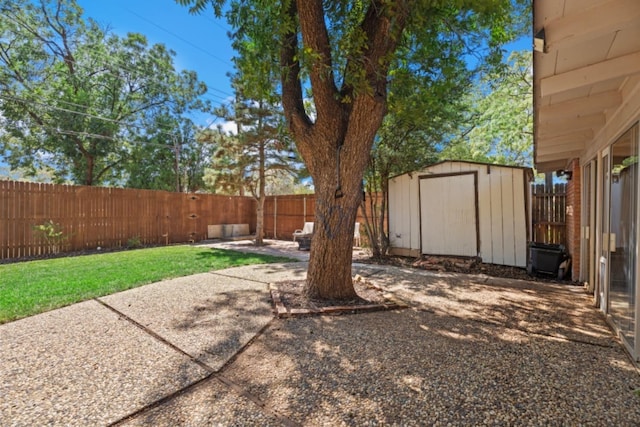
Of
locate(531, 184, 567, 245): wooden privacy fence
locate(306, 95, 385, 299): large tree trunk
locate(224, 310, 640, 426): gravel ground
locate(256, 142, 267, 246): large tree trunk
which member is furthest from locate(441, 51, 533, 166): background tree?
locate(224, 310, 640, 426): gravel ground

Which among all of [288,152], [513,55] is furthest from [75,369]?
[513,55]

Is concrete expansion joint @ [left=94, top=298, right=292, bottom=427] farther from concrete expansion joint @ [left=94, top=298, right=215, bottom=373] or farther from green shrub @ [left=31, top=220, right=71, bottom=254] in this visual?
green shrub @ [left=31, top=220, right=71, bottom=254]

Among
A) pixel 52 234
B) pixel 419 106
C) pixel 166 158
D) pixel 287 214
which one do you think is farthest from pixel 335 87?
pixel 166 158

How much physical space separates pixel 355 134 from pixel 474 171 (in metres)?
4.58

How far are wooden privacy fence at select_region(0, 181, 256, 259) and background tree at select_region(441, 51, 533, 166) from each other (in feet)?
30.6

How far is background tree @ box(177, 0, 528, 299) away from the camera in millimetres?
3404

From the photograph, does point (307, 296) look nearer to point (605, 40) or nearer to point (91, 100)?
point (605, 40)

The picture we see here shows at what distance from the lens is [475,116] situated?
38.2 feet

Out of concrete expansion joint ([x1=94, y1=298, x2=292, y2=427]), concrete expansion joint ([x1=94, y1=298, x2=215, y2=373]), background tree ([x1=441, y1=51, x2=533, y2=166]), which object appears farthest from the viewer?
background tree ([x1=441, y1=51, x2=533, y2=166])

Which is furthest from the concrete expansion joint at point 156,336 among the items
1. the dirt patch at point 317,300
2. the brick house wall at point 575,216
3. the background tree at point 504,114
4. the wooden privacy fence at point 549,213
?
the background tree at point 504,114

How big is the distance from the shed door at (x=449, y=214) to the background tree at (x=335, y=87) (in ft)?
11.9

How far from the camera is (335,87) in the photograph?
3.85 m

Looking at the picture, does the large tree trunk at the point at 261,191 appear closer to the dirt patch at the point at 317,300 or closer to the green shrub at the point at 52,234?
the green shrub at the point at 52,234

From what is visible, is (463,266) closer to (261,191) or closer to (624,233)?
(624,233)
